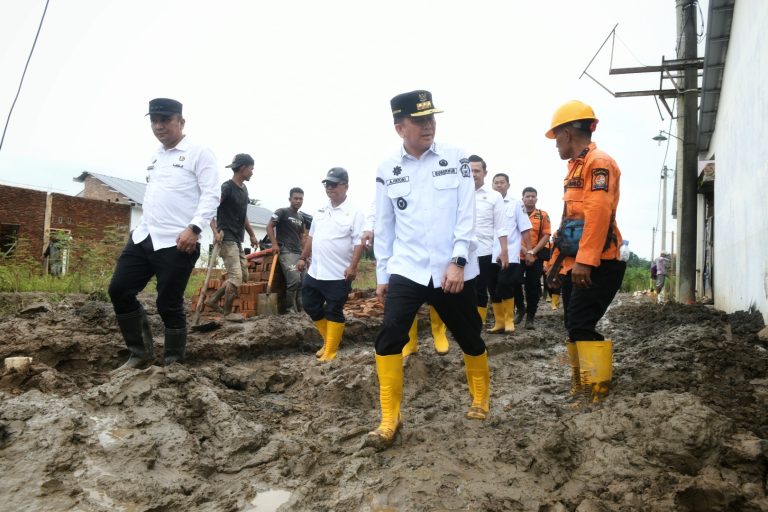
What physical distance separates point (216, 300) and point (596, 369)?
5.63 metres

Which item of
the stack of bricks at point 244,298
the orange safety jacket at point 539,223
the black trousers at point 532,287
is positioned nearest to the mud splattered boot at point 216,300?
the stack of bricks at point 244,298

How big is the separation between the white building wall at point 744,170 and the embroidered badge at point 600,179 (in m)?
4.02

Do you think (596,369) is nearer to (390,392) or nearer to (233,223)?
(390,392)

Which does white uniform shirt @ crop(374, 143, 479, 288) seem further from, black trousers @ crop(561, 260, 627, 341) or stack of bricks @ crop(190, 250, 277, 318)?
stack of bricks @ crop(190, 250, 277, 318)

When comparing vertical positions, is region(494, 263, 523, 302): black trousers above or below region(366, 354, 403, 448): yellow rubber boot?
above

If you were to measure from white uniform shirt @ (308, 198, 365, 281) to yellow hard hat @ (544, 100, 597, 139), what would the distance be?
2.68 meters

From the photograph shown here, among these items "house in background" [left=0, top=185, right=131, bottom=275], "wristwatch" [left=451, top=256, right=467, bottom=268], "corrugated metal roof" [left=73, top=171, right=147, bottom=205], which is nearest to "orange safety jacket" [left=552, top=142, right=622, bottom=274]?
"wristwatch" [left=451, top=256, right=467, bottom=268]

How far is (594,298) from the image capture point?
385cm

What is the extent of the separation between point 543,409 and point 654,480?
1.58 meters

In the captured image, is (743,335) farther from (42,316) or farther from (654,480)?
(42,316)

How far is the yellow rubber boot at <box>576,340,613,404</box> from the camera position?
387 cm

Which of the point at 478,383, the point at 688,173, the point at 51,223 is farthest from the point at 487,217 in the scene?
the point at 51,223

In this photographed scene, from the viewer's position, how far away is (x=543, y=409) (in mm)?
4008

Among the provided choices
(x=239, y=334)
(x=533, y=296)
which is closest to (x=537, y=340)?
(x=533, y=296)
